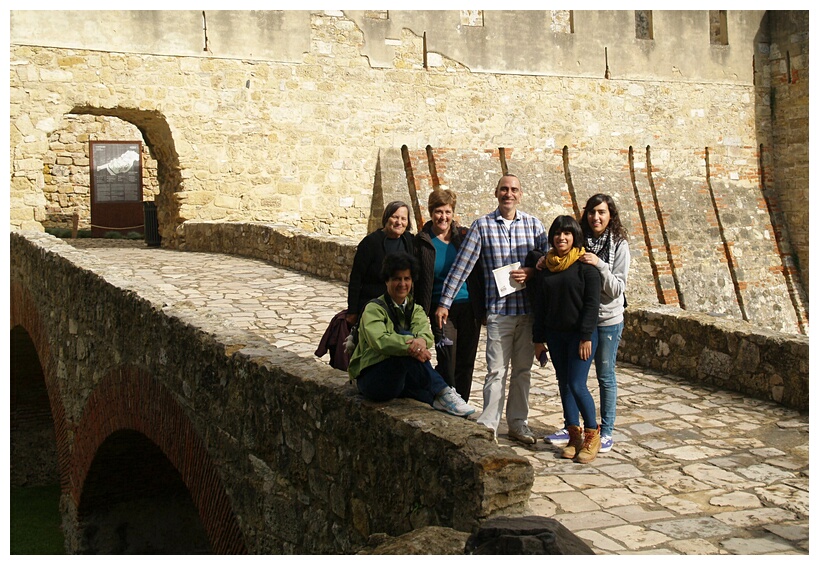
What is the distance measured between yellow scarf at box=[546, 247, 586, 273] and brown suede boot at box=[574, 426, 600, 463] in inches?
35.2

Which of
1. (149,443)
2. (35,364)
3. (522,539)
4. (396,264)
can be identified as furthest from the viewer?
(35,364)

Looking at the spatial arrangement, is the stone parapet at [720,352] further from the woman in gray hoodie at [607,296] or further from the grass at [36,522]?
the grass at [36,522]

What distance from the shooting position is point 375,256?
5.63 metres

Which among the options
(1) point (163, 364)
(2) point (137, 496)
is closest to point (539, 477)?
(1) point (163, 364)

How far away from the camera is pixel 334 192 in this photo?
17266 mm

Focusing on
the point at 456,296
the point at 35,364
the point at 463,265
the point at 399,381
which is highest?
the point at 463,265

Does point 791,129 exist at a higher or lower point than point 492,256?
higher

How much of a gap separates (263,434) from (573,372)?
5.61 feet

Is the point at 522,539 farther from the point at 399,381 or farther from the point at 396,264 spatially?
the point at 396,264

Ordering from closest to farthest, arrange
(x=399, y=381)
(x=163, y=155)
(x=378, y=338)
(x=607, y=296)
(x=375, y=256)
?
(x=399, y=381) < (x=378, y=338) < (x=607, y=296) < (x=375, y=256) < (x=163, y=155)

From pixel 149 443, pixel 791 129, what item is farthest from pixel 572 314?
pixel 791 129

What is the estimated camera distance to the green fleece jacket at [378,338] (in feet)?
13.0

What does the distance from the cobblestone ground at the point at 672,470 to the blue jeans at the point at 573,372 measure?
0.25m

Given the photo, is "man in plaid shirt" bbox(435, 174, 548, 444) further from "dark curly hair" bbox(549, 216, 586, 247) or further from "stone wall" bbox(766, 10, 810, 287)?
"stone wall" bbox(766, 10, 810, 287)
